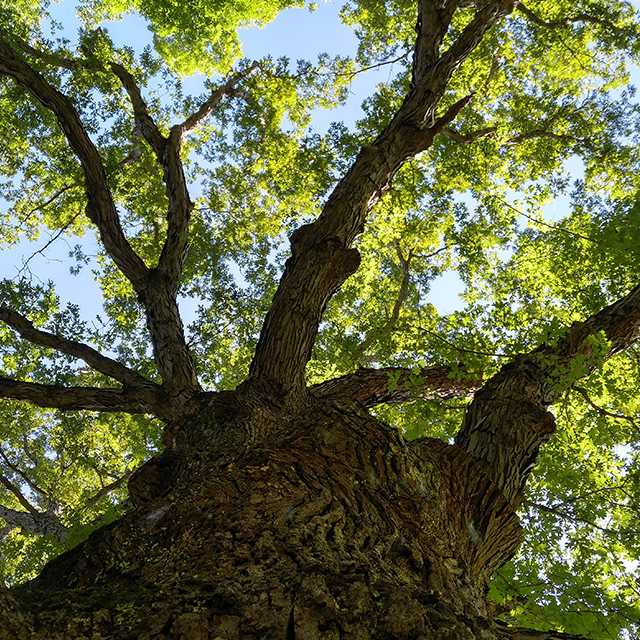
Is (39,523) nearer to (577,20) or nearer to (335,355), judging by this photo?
(335,355)

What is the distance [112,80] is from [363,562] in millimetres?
11544

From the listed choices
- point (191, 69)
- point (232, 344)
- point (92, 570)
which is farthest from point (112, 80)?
point (92, 570)

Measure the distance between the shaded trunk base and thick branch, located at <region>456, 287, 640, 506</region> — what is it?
13.0 inches

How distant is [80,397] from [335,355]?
16.0 feet

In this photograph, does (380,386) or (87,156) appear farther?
(87,156)

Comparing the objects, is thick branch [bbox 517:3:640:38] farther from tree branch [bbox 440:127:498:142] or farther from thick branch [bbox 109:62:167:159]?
thick branch [bbox 109:62:167:159]

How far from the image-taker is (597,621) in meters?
3.49

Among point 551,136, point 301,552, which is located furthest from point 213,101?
point 301,552

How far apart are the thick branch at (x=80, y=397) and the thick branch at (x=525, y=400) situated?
3877 mm

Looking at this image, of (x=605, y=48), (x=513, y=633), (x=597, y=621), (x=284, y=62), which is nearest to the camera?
(x=513, y=633)

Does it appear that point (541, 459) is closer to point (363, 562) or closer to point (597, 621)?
point (597, 621)

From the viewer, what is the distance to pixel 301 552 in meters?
2.19

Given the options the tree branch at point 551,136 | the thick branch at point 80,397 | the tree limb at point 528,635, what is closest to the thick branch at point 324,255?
the thick branch at point 80,397

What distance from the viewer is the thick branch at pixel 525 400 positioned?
12.0 ft
